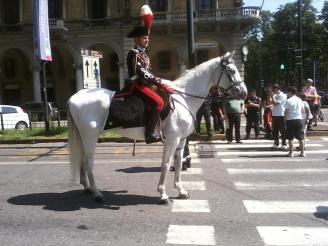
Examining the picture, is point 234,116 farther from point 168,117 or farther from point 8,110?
point 8,110

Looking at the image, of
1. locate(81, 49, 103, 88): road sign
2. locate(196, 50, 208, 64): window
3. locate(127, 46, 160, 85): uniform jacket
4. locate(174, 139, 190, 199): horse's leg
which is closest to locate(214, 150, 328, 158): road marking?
locate(174, 139, 190, 199): horse's leg

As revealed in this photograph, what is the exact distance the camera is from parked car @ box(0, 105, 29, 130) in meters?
26.0

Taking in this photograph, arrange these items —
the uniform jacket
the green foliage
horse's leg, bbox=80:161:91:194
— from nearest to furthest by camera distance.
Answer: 1. the uniform jacket
2. horse's leg, bbox=80:161:91:194
3. the green foliage

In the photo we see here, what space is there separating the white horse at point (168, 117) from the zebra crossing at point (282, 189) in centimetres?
137

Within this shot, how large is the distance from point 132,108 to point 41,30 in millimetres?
13859

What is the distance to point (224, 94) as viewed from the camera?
27.6 feet

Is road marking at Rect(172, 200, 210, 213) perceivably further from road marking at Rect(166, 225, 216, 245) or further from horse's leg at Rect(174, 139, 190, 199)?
road marking at Rect(166, 225, 216, 245)

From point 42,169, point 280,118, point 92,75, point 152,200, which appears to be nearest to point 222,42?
point 92,75

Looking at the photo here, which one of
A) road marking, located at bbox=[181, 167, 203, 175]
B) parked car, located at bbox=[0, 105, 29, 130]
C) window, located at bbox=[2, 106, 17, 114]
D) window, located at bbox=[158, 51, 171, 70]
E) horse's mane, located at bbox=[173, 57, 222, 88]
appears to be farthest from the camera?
window, located at bbox=[158, 51, 171, 70]

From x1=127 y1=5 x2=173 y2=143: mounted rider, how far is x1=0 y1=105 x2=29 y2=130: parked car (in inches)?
750

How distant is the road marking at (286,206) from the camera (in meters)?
7.25

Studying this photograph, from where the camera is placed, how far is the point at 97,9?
4359cm

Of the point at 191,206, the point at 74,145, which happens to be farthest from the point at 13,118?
the point at 191,206

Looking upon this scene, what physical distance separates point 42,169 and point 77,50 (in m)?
32.3
